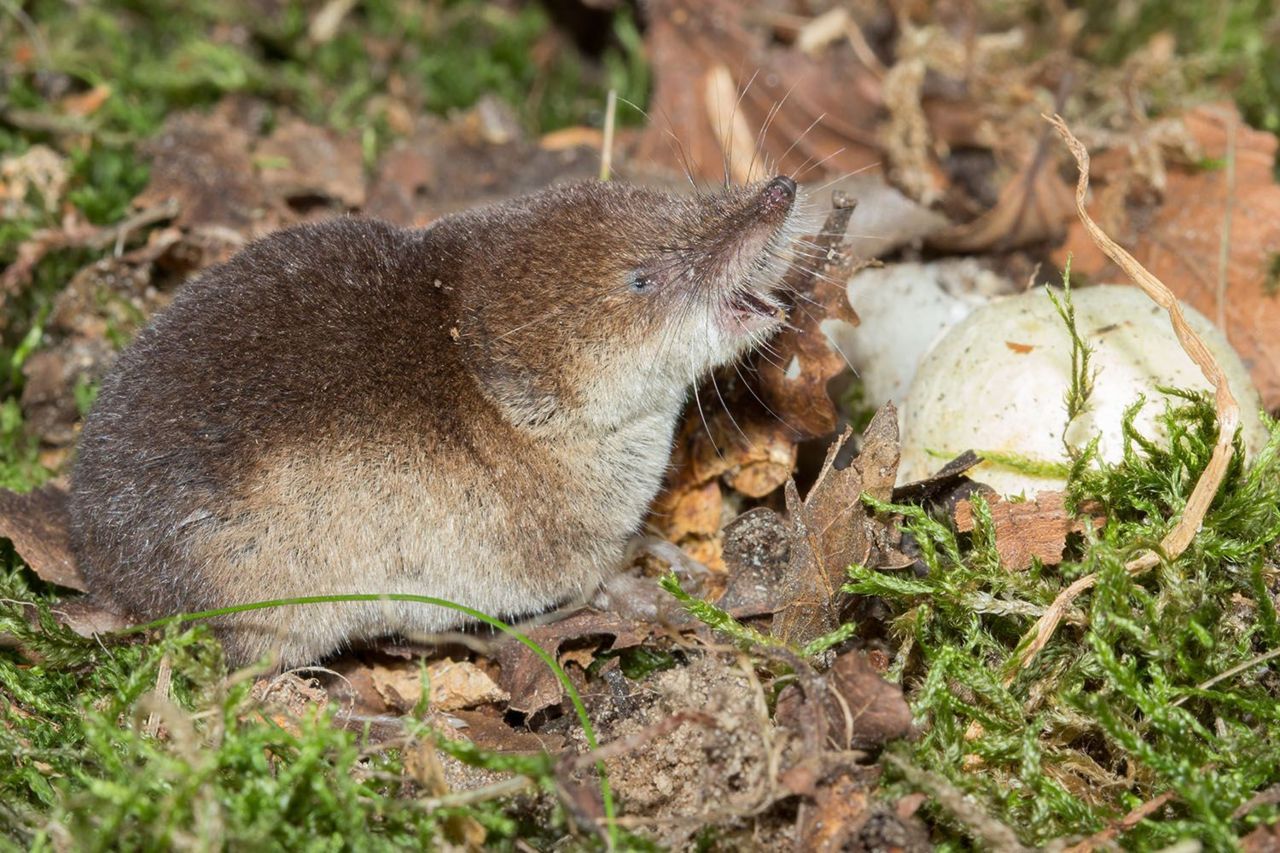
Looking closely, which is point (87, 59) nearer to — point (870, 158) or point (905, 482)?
point (870, 158)

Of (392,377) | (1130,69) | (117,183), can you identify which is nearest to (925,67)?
(1130,69)

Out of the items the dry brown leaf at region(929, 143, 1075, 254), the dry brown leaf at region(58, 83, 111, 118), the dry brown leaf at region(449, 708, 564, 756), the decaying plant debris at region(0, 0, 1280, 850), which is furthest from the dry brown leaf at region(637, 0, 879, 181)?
the dry brown leaf at region(449, 708, 564, 756)

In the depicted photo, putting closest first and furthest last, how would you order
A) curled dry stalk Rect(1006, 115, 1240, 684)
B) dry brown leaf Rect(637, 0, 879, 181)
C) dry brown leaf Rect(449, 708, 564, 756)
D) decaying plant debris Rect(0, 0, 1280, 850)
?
decaying plant debris Rect(0, 0, 1280, 850)
curled dry stalk Rect(1006, 115, 1240, 684)
dry brown leaf Rect(449, 708, 564, 756)
dry brown leaf Rect(637, 0, 879, 181)

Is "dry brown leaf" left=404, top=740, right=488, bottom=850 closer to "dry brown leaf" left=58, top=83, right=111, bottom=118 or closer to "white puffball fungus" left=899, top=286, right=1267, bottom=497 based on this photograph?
"white puffball fungus" left=899, top=286, right=1267, bottom=497

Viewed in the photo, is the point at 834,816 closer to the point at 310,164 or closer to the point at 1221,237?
the point at 1221,237

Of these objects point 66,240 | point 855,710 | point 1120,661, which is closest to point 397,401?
point 855,710

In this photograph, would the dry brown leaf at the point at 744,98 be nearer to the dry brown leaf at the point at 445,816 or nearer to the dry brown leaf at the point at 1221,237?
the dry brown leaf at the point at 1221,237
